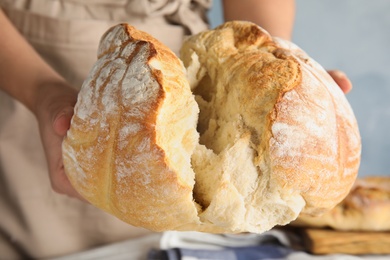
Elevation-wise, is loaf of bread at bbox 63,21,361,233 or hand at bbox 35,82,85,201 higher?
loaf of bread at bbox 63,21,361,233

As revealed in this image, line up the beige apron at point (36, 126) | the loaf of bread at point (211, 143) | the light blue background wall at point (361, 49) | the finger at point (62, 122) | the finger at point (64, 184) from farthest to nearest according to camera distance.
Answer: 1. the light blue background wall at point (361, 49)
2. the beige apron at point (36, 126)
3. the finger at point (64, 184)
4. the finger at point (62, 122)
5. the loaf of bread at point (211, 143)

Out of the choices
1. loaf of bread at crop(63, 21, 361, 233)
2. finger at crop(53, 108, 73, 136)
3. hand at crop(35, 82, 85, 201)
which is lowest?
hand at crop(35, 82, 85, 201)

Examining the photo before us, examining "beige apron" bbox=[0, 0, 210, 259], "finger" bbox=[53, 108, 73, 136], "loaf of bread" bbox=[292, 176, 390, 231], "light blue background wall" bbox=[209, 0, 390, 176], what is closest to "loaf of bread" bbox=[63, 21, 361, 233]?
"finger" bbox=[53, 108, 73, 136]

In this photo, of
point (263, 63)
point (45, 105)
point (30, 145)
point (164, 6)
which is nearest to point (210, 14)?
point (164, 6)

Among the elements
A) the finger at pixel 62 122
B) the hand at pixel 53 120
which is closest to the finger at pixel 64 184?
the hand at pixel 53 120

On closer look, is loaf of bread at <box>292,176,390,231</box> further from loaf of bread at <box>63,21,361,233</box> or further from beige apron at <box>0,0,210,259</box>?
loaf of bread at <box>63,21,361,233</box>

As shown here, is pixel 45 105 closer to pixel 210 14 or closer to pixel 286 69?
pixel 286 69

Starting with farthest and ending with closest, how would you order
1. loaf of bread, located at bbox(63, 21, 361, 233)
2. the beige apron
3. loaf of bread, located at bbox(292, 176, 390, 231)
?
loaf of bread, located at bbox(292, 176, 390, 231)
the beige apron
loaf of bread, located at bbox(63, 21, 361, 233)

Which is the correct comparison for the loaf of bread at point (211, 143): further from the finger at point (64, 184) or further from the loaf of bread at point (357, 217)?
the loaf of bread at point (357, 217)

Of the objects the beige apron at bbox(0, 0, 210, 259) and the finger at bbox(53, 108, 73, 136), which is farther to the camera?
the beige apron at bbox(0, 0, 210, 259)
